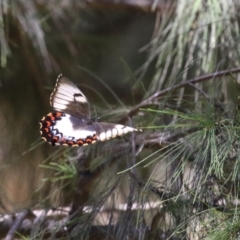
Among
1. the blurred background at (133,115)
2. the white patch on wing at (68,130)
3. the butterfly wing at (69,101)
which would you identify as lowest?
the blurred background at (133,115)

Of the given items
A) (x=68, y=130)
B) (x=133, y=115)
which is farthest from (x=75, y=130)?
(x=133, y=115)

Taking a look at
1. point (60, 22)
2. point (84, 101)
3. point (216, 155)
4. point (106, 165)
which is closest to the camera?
point (216, 155)

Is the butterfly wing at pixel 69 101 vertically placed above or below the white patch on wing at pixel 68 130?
above

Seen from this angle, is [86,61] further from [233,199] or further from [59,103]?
[233,199]

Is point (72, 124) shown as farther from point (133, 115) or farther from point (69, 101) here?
point (133, 115)

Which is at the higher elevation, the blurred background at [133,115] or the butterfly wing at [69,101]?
the butterfly wing at [69,101]

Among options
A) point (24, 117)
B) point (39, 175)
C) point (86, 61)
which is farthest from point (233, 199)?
point (86, 61)
